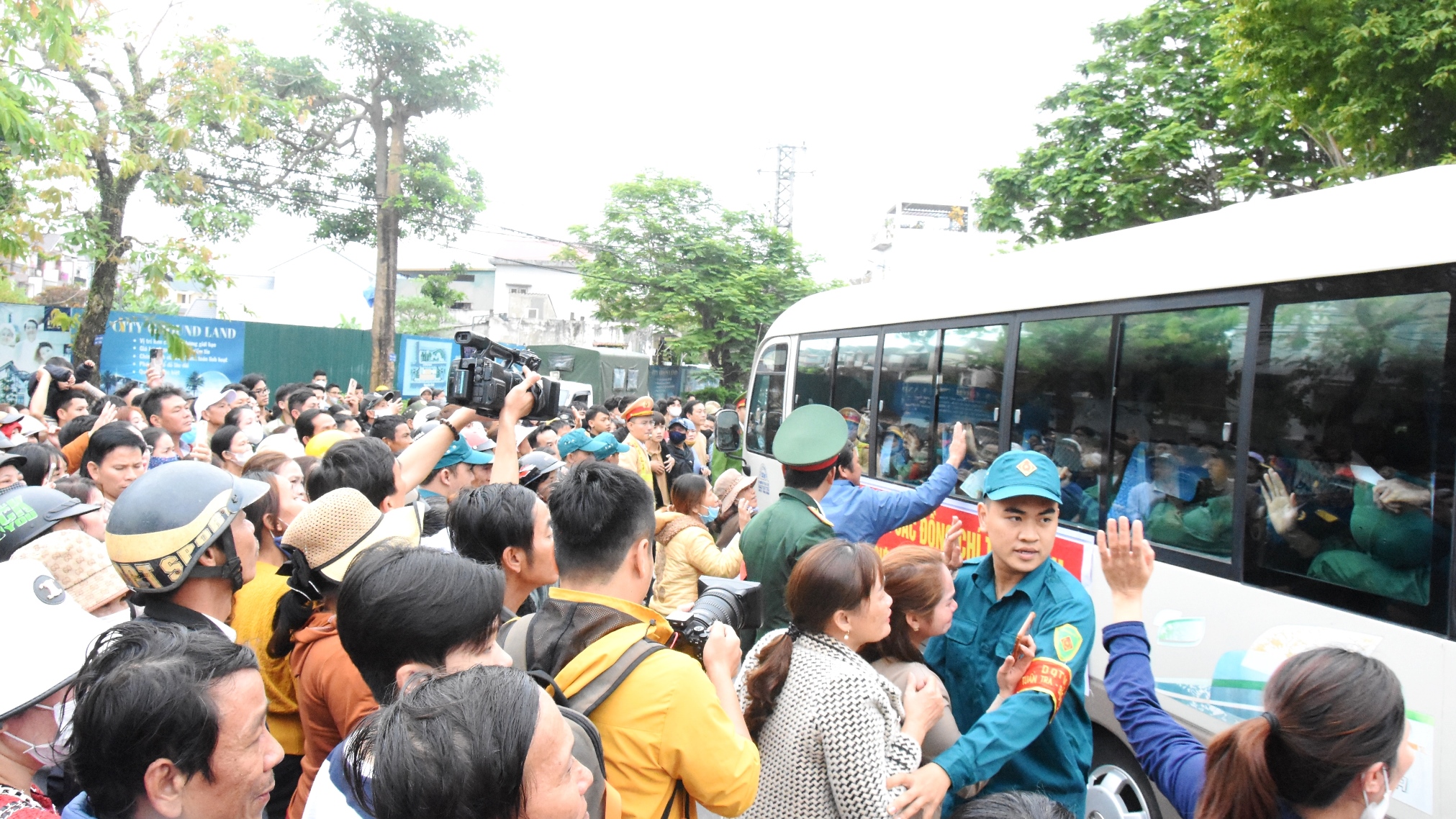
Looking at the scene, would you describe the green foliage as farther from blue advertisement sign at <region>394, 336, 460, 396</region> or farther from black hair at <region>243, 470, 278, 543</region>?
black hair at <region>243, 470, 278, 543</region>

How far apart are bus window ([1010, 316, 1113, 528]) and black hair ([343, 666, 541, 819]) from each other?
4136mm

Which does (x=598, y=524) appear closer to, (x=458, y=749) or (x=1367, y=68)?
(x=458, y=749)

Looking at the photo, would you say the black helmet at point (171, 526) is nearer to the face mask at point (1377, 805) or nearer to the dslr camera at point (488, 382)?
the dslr camera at point (488, 382)


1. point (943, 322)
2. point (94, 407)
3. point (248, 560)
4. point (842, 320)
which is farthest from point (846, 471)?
point (94, 407)

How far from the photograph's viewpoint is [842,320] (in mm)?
8062

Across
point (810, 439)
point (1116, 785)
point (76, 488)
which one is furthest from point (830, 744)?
point (76, 488)

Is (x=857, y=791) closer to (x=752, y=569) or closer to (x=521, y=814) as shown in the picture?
(x=521, y=814)

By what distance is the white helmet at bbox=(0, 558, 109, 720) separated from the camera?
6.33 ft

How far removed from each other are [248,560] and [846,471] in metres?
A: 2.68

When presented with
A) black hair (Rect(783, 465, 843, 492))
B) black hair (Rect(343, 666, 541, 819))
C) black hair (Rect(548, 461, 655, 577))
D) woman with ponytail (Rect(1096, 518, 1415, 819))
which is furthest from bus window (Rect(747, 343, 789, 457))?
black hair (Rect(343, 666, 541, 819))

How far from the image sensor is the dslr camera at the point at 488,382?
364 centimetres

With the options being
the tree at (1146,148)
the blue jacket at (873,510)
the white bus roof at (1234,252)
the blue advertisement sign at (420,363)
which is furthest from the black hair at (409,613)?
the blue advertisement sign at (420,363)

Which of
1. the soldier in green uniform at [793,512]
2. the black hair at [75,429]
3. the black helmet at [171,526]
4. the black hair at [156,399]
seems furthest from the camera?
the black hair at [156,399]

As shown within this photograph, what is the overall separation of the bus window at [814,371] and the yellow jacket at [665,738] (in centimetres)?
632
